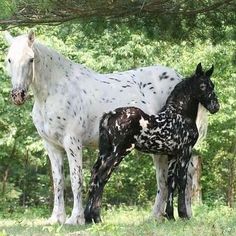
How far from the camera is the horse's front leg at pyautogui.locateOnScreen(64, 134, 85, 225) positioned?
6738 mm

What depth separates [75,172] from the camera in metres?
6.89

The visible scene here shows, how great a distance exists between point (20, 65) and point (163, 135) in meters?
1.79

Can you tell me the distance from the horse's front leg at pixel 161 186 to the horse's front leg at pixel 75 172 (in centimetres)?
122

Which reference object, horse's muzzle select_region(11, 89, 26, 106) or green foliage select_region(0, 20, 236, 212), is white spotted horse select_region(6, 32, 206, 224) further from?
green foliage select_region(0, 20, 236, 212)

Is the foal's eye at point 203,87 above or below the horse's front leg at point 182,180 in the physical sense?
above

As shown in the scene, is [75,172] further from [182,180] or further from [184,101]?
[184,101]

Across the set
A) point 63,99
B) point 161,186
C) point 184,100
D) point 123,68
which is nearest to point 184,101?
point 184,100

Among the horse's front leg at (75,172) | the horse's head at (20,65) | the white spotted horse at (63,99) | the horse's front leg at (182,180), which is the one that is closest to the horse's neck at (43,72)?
the white spotted horse at (63,99)

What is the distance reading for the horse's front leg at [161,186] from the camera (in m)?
7.72

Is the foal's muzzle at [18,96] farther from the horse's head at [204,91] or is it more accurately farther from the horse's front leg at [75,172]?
the horse's head at [204,91]

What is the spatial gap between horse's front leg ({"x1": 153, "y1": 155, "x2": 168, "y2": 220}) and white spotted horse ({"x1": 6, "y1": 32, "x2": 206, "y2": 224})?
0.24 feet

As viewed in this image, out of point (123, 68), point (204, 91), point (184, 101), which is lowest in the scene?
point (184, 101)

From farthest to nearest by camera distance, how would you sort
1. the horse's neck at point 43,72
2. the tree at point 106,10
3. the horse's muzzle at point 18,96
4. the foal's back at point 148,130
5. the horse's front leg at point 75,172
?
the tree at point 106,10, the horse's neck at point 43,72, the horse's front leg at point 75,172, the foal's back at point 148,130, the horse's muzzle at point 18,96

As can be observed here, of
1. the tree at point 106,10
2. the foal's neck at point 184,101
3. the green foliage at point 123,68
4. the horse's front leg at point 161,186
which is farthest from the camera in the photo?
the green foliage at point 123,68
